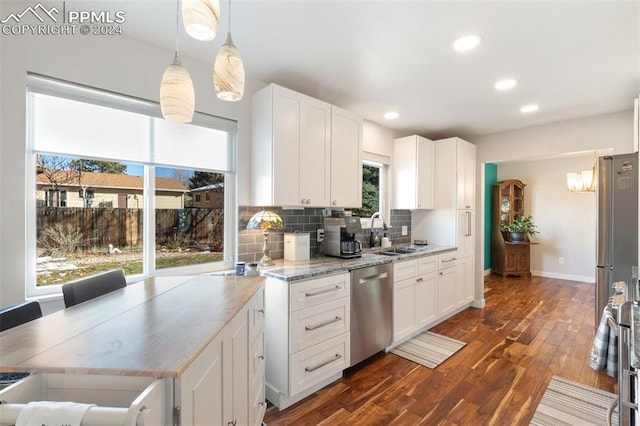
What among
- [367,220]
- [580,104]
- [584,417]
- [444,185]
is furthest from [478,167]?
[584,417]

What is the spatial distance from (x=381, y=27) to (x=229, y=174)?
1.65m

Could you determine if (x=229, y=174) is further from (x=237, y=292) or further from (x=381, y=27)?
(x=381, y=27)

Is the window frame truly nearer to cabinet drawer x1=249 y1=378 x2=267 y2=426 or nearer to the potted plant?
cabinet drawer x1=249 y1=378 x2=267 y2=426

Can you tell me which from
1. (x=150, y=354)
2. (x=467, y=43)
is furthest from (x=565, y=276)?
(x=150, y=354)

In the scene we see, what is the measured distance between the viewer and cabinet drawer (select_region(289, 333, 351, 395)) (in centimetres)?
211

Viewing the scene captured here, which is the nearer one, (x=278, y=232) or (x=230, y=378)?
(x=230, y=378)

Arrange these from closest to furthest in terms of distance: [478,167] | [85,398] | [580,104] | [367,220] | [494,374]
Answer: [85,398] → [494,374] → [580,104] → [367,220] → [478,167]

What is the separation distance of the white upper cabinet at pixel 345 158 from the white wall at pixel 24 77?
153cm

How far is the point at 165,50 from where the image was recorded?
83.8 inches

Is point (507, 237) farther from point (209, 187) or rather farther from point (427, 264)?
point (209, 187)

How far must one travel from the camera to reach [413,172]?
3883mm

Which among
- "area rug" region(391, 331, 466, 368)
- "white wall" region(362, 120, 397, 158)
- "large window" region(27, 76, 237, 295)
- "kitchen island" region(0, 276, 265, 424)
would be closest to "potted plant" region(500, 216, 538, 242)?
"white wall" region(362, 120, 397, 158)

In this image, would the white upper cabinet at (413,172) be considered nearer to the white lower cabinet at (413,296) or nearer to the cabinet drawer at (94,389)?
the white lower cabinet at (413,296)

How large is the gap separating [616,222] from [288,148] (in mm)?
3139
